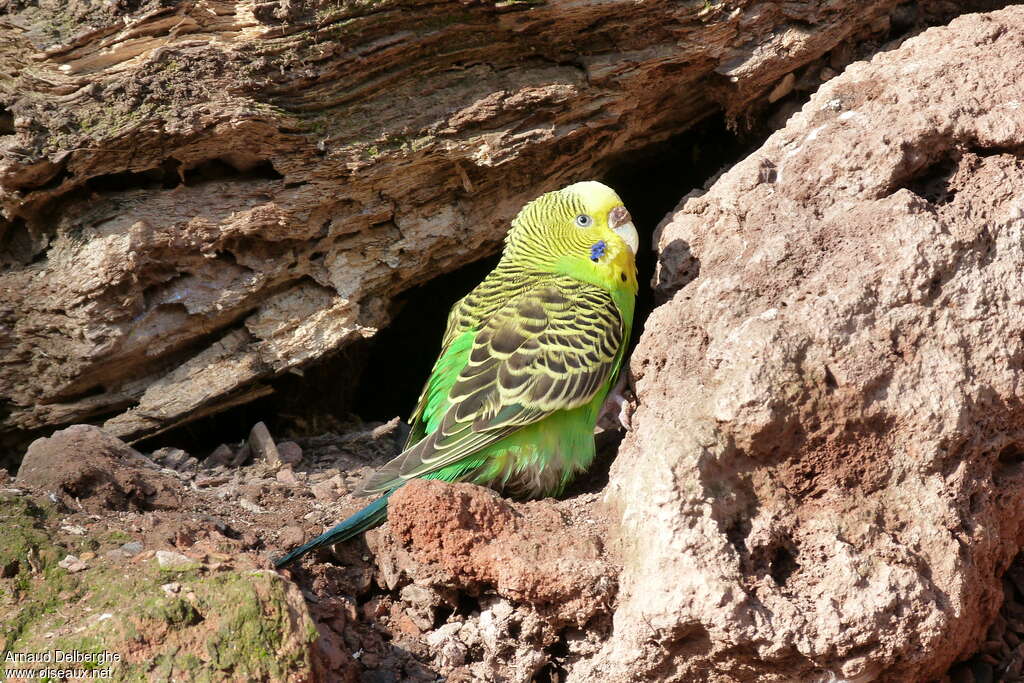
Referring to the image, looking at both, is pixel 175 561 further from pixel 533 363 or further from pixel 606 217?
pixel 606 217

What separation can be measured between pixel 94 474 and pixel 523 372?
6.01ft

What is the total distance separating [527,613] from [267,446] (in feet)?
6.63

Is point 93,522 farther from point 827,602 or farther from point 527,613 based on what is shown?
point 827,602

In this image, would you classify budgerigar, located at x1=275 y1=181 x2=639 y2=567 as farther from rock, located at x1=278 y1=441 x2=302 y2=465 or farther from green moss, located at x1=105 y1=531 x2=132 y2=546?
rock, located at x1=278 y1=441 x2=302 y2=465

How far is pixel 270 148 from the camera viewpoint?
440 centimetres

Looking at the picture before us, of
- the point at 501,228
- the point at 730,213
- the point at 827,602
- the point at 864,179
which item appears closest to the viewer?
the point at 827,602

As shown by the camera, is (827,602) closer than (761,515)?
Yes

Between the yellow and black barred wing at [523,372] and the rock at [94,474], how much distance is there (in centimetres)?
94

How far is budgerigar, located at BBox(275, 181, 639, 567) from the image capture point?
395 cm

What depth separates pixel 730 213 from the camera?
13.4 ft

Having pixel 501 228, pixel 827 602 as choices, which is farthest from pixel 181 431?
pixel 827 602

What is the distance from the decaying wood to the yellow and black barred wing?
0.82m

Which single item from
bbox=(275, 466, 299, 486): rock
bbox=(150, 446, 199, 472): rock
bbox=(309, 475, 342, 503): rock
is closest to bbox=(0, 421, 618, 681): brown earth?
bbox=(309, 475, 342, 503): rock

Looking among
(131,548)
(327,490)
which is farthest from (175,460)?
(131,548)
